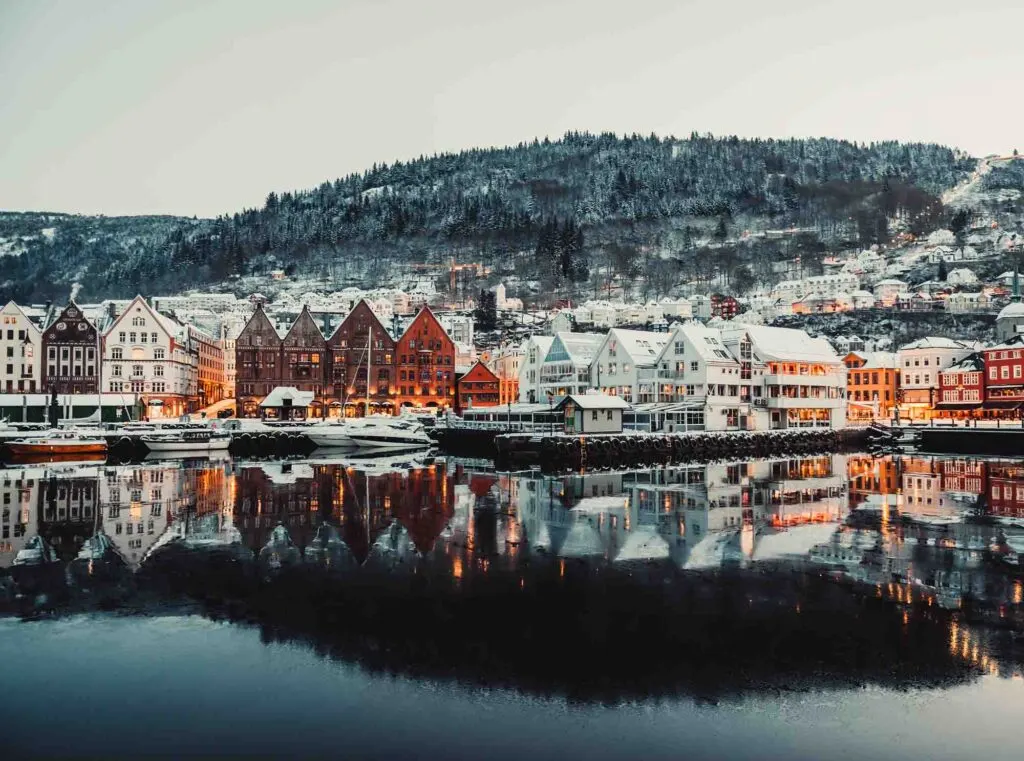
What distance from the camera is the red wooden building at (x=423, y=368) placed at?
106 meters

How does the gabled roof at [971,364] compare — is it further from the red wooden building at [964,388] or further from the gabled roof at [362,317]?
the gabled roof at [362,317]

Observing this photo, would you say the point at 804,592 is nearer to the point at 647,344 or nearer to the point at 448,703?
the point at 448,703

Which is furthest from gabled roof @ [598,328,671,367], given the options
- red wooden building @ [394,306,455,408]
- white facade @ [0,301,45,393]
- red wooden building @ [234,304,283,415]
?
white facade @ [0,301,45,393]

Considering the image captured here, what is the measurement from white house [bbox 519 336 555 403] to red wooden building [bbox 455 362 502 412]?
10472mm

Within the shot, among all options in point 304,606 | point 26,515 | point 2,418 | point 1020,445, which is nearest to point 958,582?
point 304,606

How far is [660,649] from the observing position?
1518cm

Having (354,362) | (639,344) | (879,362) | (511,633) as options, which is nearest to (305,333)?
(354,362)

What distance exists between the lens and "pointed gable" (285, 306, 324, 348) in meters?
105

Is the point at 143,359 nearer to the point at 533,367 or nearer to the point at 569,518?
the point at 533,367

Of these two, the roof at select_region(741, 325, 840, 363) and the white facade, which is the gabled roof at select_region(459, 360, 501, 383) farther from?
the white facade

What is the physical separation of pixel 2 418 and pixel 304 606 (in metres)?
79.0

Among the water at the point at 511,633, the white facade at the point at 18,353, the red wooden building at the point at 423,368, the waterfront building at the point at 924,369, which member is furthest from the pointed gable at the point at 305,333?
the waterfront building at the point at 924,369

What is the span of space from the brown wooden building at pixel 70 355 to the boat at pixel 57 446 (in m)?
30.5

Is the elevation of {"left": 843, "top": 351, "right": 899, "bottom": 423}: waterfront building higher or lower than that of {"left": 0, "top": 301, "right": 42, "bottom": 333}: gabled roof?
lower
